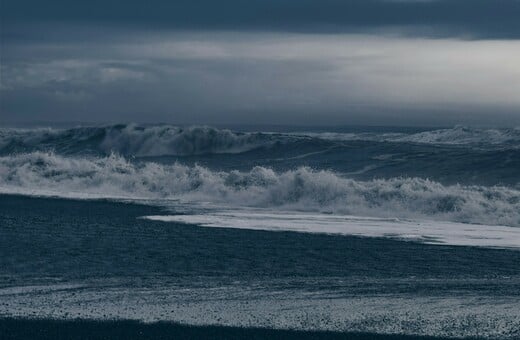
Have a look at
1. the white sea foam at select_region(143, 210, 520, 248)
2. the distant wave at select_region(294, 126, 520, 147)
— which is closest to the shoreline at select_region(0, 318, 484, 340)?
the white sea foam at select_region(143, 210, 520, 248)

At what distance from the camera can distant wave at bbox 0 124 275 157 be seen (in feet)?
137

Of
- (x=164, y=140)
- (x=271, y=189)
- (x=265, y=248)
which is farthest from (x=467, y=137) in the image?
(x=265, y=248)

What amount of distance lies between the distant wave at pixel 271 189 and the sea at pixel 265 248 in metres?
0.06

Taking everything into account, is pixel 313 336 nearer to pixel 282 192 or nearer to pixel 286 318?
pixel 286 318

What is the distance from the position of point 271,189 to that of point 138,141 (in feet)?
72.6

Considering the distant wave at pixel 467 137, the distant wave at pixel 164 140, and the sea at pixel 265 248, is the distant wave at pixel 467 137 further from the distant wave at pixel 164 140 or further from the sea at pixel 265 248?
the sea at pixel 265 248

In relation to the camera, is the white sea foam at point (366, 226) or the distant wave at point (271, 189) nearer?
the white sea foam at point (366, 226)

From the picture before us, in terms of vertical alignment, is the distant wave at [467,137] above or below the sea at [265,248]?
above

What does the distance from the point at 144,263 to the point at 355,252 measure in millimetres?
3349

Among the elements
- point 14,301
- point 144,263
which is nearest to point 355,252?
point 144,263

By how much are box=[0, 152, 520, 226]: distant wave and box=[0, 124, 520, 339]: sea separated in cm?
6

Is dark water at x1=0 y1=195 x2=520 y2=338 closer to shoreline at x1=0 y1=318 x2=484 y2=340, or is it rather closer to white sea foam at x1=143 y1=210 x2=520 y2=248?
shoreline at x1=0 y1=318 x2=484 y2=340

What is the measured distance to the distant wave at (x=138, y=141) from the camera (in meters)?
41.8

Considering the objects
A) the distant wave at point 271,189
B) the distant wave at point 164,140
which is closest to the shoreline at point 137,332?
the distant wave at point 271,189
